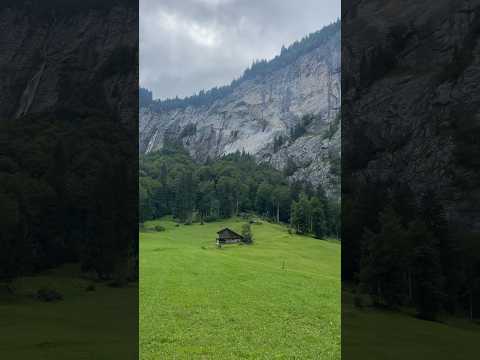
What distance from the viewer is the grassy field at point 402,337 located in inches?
191

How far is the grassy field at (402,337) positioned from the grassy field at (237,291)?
8.22 metres

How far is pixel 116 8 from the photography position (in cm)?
554

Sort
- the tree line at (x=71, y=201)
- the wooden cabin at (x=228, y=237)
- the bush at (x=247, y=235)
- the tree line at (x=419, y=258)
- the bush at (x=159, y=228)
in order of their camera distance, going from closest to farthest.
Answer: the tree line at (x=419, y=258) < the tree line at (x=71, y=201) < the wooden cabin at (x=228, y=237) < the bush at (x=247, y=235) < the bush at (x=159, y=228)

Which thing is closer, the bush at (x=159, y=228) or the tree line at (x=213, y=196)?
the bush at (x=159, y=228)

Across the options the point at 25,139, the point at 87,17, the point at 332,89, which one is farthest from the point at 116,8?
the point at 332,89

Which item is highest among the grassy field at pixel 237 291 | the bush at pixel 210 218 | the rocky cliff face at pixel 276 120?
the rocky cliff face at pixel 276 120

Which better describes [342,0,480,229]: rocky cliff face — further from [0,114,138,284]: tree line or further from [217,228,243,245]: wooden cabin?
[217,228,243,245]: wooden cabin

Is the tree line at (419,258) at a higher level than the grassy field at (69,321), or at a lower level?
higher

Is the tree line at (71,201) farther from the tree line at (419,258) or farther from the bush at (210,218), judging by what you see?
the bush at (210,218)

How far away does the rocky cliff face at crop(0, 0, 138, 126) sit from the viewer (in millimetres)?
5488

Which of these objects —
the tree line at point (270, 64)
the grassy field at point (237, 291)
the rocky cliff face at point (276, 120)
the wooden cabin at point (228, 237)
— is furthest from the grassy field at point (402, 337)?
the tree line at point (270, 64)

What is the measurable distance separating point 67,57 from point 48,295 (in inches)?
127

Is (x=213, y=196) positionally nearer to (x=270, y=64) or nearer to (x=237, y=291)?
(x=237, y=291)

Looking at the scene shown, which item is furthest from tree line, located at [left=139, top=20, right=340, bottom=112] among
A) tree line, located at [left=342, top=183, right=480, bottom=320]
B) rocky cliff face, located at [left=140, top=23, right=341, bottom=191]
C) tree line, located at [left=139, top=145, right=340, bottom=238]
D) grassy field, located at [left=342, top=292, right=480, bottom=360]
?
grassy field, located at [left=342, top=292, right=480, bottom=360]
